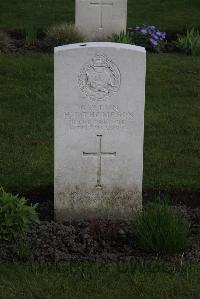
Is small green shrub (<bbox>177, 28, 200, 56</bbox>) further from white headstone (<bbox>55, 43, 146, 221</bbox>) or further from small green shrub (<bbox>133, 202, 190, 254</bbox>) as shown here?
small green shrub (<bbox>133, 202, 190, 254</bbox>)

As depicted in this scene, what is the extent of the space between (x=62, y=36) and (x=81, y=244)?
6891 millimetres

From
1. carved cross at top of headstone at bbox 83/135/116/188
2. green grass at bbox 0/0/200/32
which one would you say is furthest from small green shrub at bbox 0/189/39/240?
green grass at bbox 0/0/200/32

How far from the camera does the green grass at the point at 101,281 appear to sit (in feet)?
17.0

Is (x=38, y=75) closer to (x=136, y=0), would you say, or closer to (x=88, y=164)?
(x=88, y=164)

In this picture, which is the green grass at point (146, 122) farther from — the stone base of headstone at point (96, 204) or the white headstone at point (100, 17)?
the white headstone at point (100, 17)

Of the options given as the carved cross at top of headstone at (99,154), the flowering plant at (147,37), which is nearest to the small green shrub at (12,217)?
the carved cross at top of headstone at (99,154)

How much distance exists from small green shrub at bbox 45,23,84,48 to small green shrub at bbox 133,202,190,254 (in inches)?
269

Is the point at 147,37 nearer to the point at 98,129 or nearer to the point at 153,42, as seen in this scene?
the point at 153,42

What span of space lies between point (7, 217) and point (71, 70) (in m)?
1.30

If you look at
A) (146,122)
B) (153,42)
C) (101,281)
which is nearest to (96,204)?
(101,281)

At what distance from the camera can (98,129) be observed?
20.6 feet

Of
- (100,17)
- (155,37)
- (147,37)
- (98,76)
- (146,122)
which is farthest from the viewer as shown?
(100,17)

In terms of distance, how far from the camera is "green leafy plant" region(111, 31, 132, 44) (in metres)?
11.6

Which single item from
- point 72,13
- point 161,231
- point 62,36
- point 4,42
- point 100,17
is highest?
point 72,13
